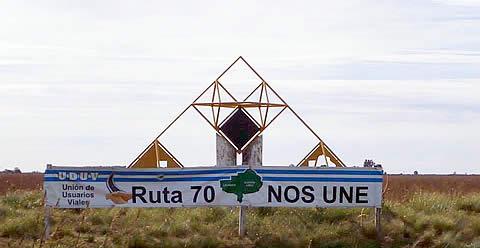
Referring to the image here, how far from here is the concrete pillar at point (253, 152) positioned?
17.6 meters

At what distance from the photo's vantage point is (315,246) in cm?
1380

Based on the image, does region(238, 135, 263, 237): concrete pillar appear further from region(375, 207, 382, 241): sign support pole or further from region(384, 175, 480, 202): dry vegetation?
region(375, 207, 382, 241): sign support pole

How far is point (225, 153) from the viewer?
17734 millimetres

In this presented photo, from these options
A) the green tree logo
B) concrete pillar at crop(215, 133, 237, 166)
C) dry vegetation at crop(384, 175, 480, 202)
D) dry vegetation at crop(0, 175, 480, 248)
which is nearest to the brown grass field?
dry vegetation at crop(384, 175, 480, 202)

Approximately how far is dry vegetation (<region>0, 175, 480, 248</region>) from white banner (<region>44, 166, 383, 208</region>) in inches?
14.5

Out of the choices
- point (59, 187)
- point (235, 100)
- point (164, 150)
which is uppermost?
point (235, 100)

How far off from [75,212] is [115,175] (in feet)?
6.03


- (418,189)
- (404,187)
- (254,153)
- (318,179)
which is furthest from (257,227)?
(404,187)

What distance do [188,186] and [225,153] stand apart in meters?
3.43

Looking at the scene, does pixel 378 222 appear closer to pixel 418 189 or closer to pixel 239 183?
pixel 239 183

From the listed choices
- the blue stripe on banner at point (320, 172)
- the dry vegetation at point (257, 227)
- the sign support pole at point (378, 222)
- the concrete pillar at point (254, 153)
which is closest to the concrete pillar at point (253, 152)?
the concrete pillar at point (254, 153)

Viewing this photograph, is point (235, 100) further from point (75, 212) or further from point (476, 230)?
point (476, 230)

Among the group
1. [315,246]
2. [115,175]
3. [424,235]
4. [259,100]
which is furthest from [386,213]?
[115,175]

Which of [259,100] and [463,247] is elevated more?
[259,100]
